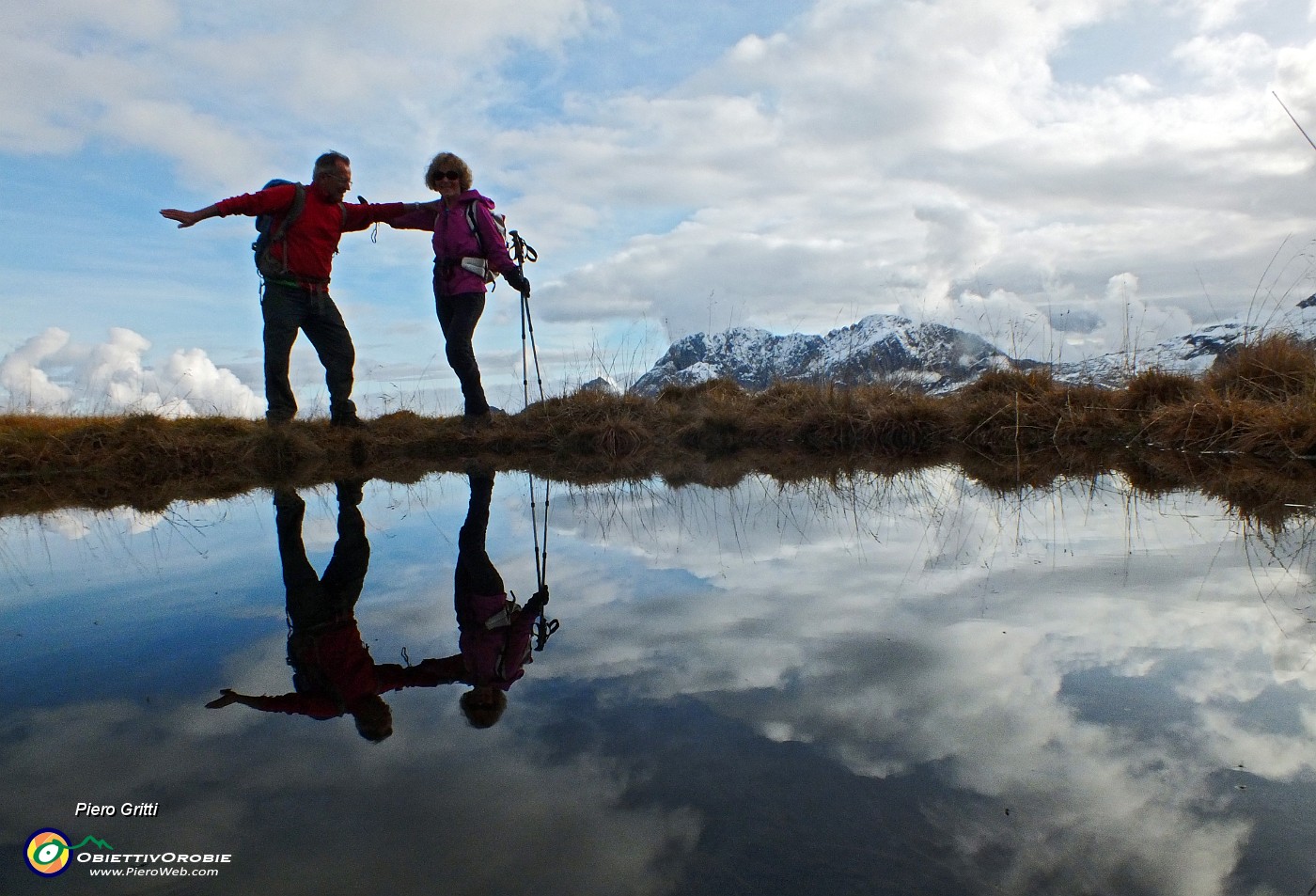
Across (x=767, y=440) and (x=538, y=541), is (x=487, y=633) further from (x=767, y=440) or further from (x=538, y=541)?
(x=767, y=440)

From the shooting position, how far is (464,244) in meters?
6.54

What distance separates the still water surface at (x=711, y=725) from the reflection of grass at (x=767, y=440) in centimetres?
234

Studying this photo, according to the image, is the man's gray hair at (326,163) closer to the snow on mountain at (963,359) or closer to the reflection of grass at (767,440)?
the reflection of grass at (767,440)

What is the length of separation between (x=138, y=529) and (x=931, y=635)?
3810 millimetres

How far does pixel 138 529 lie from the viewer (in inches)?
146

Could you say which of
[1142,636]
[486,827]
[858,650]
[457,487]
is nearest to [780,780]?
[486,827]

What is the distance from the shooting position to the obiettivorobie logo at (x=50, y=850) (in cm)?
102

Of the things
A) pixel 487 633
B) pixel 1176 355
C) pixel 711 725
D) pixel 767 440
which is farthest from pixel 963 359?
pixel 711 725

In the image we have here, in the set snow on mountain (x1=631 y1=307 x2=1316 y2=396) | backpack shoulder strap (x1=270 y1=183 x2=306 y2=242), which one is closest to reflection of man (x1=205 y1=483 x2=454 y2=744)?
backpack shoulder strap (x1=270 y1=183 x2=306 y2=242)

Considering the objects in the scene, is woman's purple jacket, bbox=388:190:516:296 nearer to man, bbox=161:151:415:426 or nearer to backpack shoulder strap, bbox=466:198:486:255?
backpack shoulder strap, bbox=466:198:486:255

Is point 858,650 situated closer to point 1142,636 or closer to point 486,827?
point 1142,636

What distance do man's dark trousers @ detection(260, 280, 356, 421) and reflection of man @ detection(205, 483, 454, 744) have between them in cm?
417

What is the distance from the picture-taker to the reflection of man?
1.49 metres

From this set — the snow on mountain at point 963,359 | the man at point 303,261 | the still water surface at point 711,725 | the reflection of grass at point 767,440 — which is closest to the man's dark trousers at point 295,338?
the man at point 303,261
